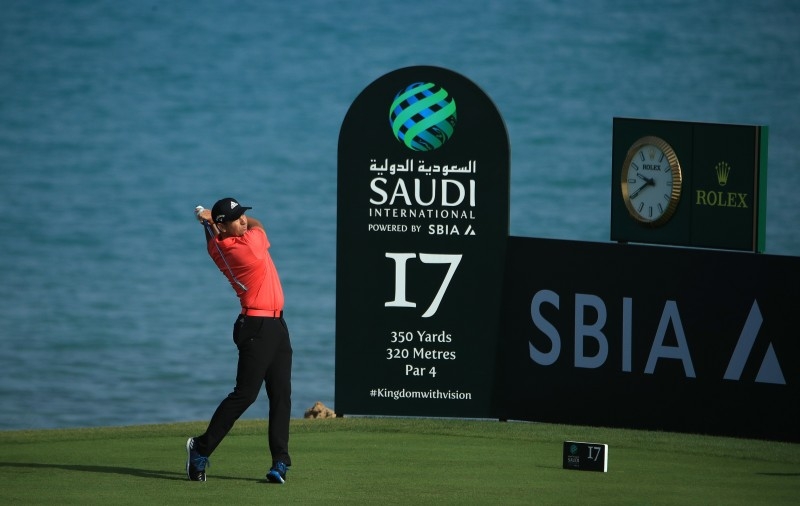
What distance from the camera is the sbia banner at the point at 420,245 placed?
12.6 metres

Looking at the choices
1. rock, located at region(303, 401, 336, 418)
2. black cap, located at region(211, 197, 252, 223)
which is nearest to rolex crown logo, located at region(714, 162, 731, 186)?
rock, located at region(303, 401, 336, 418)

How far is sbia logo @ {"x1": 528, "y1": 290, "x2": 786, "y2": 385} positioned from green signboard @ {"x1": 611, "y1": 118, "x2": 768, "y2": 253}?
0.58 m

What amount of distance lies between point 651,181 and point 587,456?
10.4ft

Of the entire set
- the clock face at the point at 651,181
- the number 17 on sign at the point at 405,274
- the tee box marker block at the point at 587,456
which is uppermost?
the clock face at the point at 651,181

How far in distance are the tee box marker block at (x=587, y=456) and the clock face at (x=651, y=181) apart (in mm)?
2941

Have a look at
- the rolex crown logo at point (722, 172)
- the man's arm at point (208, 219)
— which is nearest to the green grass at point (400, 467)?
the man's arm at point (208, 219)

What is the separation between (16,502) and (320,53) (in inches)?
1306

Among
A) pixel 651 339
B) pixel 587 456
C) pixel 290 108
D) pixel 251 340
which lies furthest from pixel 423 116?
pixel 290 108

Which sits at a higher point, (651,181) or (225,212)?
(651,181)

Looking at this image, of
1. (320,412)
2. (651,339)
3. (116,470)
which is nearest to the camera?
(116,470)

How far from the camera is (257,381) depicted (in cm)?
960

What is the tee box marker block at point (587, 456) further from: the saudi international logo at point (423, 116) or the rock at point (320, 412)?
the rock at point (320, 412)

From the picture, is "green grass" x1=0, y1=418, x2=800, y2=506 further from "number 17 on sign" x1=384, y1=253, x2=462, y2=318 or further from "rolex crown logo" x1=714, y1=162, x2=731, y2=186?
"rolex crown logo" x1=714, y1=162, x2=731, y2=186

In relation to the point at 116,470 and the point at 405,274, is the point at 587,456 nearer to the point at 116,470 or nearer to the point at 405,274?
the point at 116,470
